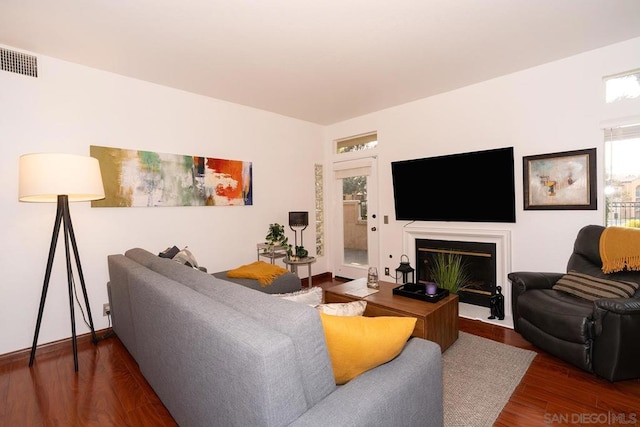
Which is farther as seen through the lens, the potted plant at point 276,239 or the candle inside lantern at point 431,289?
the potted plant at point 276,239

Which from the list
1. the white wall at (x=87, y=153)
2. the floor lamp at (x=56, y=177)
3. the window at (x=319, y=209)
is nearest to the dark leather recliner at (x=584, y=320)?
the window at (x=319, y=209)

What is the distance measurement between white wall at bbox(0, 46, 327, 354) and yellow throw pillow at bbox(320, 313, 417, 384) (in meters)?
3.06

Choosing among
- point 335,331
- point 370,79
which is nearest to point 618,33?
point 370,79

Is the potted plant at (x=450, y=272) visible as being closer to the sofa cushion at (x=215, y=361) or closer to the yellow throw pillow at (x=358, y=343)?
the yellow throw pillow at (x=358, y=343)

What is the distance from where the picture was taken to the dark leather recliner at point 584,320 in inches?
85.8

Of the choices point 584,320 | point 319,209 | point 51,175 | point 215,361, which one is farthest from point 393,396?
point 319,209

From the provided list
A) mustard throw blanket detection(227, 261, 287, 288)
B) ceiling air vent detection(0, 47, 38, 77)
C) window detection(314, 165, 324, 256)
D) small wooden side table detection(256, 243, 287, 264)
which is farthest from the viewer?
window detection(314, 165, 324, 256)

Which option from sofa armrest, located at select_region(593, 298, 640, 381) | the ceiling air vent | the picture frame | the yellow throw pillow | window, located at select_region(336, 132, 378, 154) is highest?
the ceiling air vent

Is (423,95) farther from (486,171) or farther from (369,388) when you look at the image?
(369,388)

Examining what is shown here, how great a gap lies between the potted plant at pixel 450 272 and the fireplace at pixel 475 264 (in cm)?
4

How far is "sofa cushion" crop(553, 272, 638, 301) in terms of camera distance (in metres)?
2.44

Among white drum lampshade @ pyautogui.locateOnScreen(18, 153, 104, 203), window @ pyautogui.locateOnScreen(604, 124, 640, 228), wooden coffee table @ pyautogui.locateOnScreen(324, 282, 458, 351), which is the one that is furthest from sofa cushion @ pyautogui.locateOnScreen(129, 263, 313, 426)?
window @ pyautogui.locateOnScreen(604, 124, 640, 228)

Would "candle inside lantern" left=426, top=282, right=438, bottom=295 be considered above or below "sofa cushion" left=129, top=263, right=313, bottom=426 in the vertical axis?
below

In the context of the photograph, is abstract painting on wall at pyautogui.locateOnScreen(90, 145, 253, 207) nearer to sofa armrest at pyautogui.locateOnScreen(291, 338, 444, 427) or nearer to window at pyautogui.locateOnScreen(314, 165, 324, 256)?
window at pyautogui.locateOnScreen(314, 165, 324, 256)
